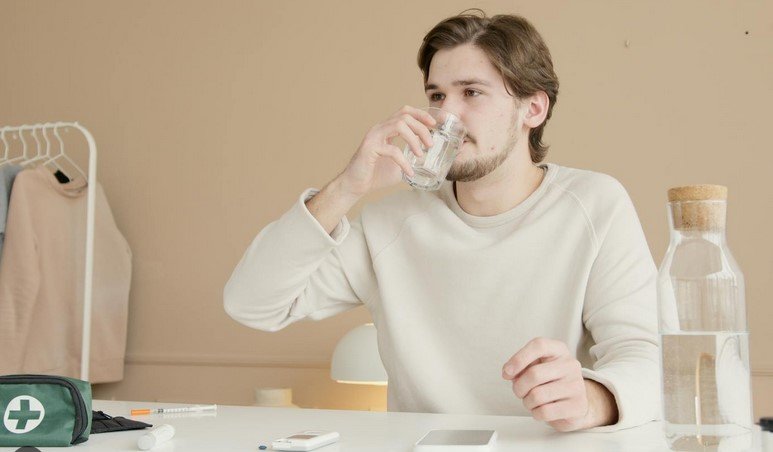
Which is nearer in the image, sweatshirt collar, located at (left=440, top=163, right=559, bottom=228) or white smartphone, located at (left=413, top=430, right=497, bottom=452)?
white smartphone, located at (left=413, top=430, right=497, bottom=452)

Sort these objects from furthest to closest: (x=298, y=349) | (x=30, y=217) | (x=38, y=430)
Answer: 1. (x=298, y=349)
2. (x=30, y=217)
3. (x=38, y=430)

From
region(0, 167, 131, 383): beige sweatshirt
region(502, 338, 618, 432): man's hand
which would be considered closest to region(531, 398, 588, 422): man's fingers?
region(502, 338, 618, 432): man's hand

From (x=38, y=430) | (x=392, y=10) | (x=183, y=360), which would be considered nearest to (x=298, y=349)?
(x=183, y=360)

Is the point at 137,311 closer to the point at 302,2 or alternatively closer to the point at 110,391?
the point at 110,391

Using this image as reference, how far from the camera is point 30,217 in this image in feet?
9.17

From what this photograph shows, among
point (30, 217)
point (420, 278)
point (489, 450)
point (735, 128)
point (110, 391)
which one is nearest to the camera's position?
point (489, 450)

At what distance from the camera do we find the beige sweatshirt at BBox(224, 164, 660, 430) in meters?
1.45

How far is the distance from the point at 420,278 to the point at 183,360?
177 cm

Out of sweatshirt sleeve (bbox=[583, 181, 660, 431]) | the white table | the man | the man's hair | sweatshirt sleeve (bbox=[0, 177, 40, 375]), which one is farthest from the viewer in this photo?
sweatshirt sleeve (bbox=[0, 177, 40, 375])

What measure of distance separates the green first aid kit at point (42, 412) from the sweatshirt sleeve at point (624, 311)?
2.02 ft

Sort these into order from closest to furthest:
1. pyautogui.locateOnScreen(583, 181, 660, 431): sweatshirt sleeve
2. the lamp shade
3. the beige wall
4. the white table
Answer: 1. the white table
2. pyautogui.locateOnScreen(583, 181, 660, 431): sweatshirt sleeve
3. the lamp shade
4. the beige wall

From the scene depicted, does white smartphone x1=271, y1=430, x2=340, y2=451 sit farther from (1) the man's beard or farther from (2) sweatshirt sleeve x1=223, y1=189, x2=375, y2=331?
(1) the man's beard

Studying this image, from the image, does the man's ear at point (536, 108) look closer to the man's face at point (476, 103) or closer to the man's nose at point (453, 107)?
the man's face at point (476, 103)

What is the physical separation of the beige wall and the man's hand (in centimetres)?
169
